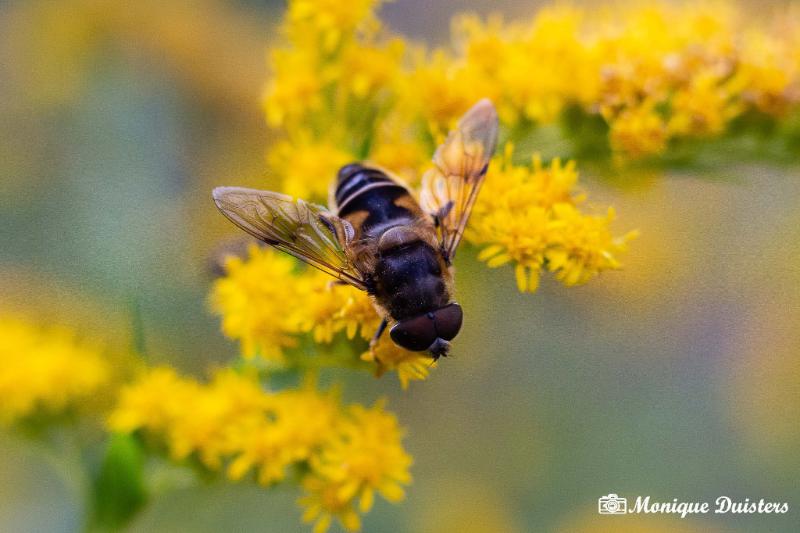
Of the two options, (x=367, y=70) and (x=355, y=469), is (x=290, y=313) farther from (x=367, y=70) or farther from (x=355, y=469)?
(x=367, y=70)

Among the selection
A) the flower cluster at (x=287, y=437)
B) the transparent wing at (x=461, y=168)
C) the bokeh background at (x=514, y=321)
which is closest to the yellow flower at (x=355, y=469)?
the flower cluster at (x=287, y=437)

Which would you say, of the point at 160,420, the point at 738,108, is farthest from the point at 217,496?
the point at 738,108

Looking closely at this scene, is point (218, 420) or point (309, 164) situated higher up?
point (309, 164)

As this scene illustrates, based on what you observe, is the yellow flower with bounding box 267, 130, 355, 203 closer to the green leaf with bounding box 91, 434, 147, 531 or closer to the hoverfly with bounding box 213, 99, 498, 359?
the hoverfly with bounding box 213, 99, 498, 359

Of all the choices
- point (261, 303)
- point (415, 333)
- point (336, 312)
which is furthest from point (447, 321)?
point (261, 303)

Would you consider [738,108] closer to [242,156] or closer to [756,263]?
[756,263]

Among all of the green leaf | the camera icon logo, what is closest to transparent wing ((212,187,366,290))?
the green leaf

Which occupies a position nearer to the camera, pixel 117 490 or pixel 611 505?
pixel 117 490
